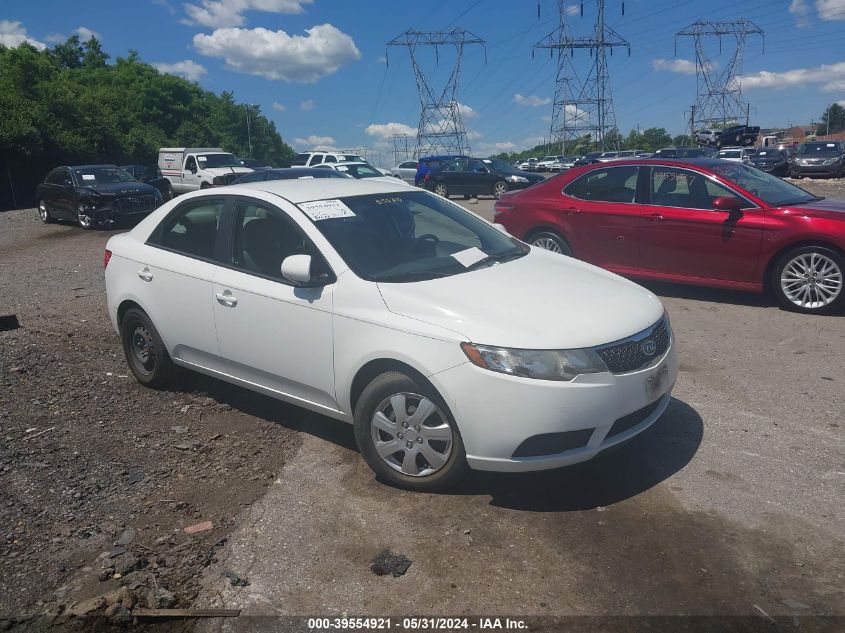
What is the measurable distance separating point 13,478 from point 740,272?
695 centimetres

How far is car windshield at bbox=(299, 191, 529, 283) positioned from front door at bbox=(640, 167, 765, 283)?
3549mm

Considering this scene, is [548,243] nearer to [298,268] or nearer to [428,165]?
[298,268]

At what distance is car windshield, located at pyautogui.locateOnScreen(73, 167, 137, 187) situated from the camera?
63.6ft

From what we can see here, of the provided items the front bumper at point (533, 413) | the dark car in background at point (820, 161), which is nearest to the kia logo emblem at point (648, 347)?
the front bumper at point (533, 413)

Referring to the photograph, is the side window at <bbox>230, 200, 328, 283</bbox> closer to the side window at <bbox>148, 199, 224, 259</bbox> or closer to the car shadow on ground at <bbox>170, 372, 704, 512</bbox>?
the side window at <bbox>148, 199, 224, 259</bbox>

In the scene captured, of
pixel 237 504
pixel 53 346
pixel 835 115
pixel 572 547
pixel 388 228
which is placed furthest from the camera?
pixel 835 115

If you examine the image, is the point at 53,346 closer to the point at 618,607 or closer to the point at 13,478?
the point at 13,478

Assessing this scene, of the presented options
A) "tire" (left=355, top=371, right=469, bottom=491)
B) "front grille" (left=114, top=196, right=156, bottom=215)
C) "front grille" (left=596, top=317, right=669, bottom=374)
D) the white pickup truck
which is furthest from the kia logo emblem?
the white pickup truck

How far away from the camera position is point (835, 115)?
112 meters

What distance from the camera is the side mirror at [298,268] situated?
4.17 meters

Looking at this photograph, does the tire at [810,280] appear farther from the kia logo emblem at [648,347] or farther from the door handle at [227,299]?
the door handle at [227,299]

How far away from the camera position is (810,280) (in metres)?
7.50

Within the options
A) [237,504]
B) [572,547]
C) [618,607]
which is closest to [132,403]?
[237,504]

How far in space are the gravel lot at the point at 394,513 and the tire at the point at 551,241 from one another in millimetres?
3485
